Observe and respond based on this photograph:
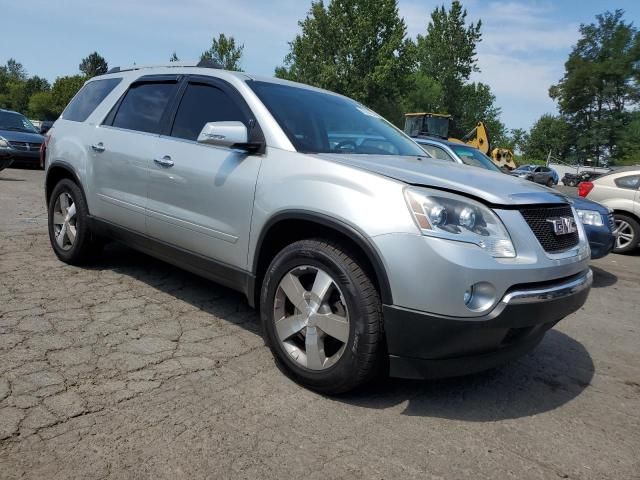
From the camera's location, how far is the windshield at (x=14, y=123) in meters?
15.2

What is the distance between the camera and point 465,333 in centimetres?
246

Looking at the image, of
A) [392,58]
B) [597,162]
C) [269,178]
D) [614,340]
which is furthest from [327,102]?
[597,162]

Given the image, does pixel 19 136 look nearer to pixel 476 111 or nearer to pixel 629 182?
pixel 629 182

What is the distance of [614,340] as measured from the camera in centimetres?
430

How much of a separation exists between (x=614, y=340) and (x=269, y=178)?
123 inches

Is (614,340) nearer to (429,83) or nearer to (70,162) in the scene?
(70,162)

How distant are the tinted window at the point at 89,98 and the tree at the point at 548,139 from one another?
3121 inches

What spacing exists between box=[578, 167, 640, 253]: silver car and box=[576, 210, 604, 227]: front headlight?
121 inches

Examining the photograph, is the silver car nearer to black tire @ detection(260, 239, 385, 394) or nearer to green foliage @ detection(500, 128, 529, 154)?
black tire @ detection(260, 239, 385, 394)

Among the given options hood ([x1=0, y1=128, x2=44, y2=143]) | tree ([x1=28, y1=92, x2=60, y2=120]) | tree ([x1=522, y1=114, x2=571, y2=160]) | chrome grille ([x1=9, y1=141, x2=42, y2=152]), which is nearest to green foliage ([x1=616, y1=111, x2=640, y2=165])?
tree ([x1=522, y1=114, x2=571, y2=160])

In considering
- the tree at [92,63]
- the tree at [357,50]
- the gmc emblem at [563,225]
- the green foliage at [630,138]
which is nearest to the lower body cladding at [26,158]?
the gmc emblem at [563,225]

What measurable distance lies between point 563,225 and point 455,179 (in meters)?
0.68

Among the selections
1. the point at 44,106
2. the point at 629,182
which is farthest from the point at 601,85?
the point at 44,106

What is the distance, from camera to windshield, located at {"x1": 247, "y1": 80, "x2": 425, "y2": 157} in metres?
3.37
